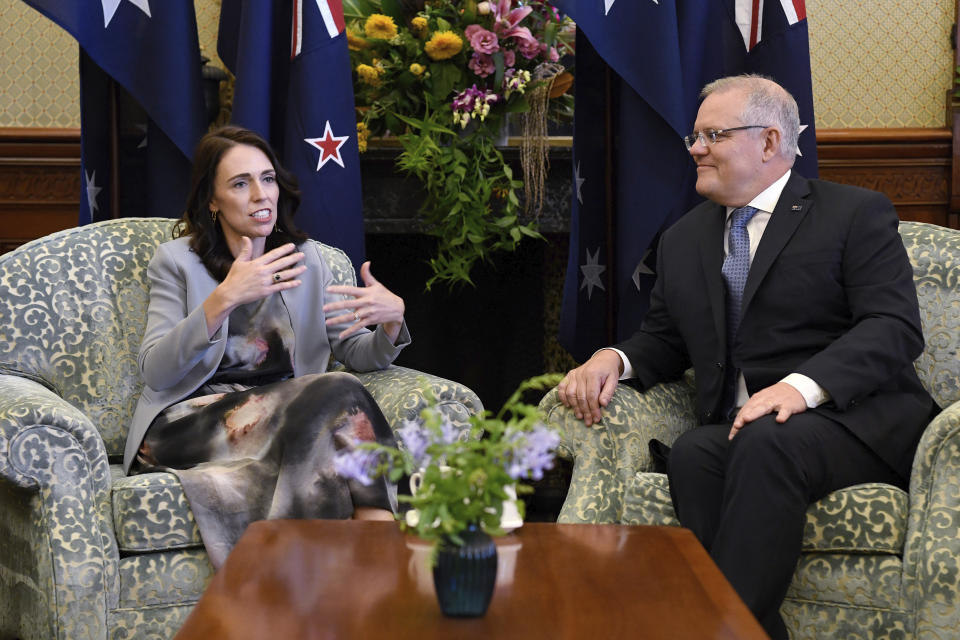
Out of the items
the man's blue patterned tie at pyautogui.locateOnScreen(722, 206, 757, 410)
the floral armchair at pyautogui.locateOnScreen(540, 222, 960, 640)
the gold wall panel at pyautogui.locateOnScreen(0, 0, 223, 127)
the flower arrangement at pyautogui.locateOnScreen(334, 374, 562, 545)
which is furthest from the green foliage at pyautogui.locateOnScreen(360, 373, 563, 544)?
the gold wall panel at pyautogui.locateOnScreen(0, 0, 223, 127)

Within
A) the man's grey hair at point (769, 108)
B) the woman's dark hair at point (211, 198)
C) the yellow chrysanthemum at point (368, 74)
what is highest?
the yellow chrysanthemum at point (368, 74)

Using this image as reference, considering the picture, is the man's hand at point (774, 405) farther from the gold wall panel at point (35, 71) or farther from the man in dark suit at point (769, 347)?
the gold wall panel at point (35, 71)

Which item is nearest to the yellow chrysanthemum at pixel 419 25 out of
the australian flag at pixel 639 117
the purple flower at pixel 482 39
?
the purple flower at pixel 482 39

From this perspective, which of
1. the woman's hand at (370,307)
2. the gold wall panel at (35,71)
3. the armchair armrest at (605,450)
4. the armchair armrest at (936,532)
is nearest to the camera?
the armchair armrest at (936,532)

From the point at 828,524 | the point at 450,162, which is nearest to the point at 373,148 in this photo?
the point at 450,162

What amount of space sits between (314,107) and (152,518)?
1.54m

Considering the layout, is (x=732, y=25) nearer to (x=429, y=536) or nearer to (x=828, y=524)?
(x=828, y=524)

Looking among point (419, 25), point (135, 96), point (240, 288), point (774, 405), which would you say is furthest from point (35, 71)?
point (774, 405)

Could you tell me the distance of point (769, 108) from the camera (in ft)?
8.36

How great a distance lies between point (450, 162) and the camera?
11.3 feet

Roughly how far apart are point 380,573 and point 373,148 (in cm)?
236

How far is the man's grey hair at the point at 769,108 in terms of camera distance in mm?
2543

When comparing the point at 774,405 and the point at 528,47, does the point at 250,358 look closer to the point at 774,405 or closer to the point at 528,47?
the point at 774,405

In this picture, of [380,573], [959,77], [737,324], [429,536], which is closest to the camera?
[429,536]
